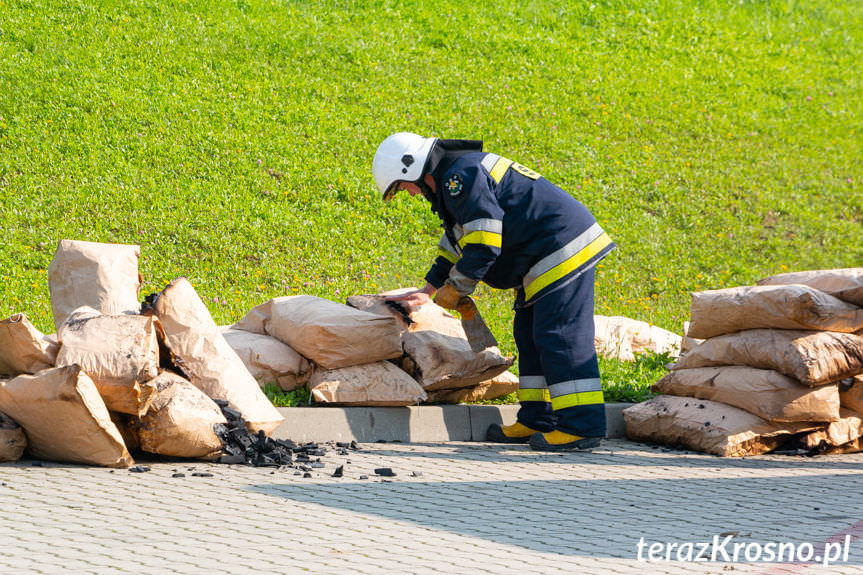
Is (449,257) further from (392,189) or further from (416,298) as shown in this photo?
(392,189)

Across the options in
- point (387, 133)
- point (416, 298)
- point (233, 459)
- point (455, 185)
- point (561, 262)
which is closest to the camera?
point (233, 459)

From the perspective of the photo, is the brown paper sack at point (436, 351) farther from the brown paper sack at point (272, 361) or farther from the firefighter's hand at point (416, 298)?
the brown paper sack at point (272, 361)

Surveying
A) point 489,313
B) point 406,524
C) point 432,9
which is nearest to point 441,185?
point 406,524

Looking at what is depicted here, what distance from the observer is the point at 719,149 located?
16.4 m

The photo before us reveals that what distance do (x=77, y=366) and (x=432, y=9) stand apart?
47.6ft

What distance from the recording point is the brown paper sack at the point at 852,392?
6609 millimetres

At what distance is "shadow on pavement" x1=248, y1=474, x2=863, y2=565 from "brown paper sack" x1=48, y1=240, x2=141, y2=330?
1.77 metres

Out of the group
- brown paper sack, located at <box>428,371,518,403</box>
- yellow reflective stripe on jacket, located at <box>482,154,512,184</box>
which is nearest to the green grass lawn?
brown paper sack, located at <box>428,371,518,403</box>

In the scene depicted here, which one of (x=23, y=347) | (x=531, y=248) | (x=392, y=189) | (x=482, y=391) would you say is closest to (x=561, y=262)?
(x=531, y=248)

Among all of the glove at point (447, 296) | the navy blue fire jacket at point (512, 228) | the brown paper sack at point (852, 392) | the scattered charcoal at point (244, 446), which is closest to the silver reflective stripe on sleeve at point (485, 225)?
the navy blue fire jacket at point (512, 228)

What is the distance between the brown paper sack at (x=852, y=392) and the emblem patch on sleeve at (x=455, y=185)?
2.95m

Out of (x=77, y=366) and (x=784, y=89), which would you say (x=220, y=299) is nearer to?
(x=77, y=366)

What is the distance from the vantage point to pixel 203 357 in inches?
219

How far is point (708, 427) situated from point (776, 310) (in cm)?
89
